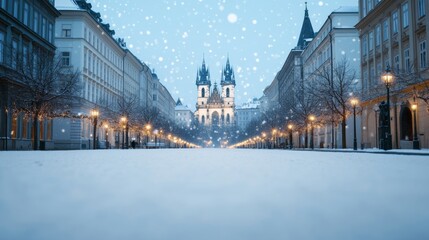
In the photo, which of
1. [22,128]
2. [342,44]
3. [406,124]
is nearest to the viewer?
[406,124]

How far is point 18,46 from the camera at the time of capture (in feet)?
111

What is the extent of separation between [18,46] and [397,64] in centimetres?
3010

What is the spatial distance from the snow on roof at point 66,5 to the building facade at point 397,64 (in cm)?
3260

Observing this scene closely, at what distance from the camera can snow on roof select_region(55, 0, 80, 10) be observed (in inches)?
2021

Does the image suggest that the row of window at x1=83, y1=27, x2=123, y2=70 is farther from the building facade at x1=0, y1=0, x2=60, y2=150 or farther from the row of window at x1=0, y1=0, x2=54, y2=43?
the building facade at x1=0, y1=0, x2=60, y2=150

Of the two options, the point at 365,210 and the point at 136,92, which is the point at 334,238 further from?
the point at 136,92

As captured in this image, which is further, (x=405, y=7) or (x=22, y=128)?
(x=22, y=128)

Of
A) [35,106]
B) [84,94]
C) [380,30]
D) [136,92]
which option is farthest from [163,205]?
[136,92]

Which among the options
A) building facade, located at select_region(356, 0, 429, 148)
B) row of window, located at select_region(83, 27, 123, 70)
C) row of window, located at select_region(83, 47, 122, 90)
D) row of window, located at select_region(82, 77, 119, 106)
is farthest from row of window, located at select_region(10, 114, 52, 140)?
building facade, located at select_region(356, 0, 429, 148)

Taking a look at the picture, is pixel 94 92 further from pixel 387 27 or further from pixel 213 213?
pixel 213 213

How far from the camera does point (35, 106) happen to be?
31.3 metres

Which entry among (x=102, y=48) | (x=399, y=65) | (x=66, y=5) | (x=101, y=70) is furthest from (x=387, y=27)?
(x=102, y=48)

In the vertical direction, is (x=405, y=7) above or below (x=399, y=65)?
above

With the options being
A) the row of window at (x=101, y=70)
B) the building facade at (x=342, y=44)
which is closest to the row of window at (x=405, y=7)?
the building facade at (x=342, y=44)
